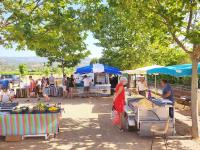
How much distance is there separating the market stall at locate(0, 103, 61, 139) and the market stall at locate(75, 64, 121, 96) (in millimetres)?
12866

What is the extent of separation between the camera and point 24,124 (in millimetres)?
11203

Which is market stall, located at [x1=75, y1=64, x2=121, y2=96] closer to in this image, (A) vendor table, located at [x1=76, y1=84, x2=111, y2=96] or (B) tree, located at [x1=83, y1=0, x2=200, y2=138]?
(A) vendor table, located at [x1=76, y1=84, x2=111, y2=96]

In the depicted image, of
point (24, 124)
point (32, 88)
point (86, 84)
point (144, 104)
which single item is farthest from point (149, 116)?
point (32, 88)

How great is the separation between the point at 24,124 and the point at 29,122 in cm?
17

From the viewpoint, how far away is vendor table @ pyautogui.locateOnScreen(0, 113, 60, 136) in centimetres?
1115

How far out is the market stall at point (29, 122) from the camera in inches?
439

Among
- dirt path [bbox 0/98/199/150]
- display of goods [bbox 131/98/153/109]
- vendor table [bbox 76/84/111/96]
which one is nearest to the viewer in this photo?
dirt path [bbox 0/98/199/150]

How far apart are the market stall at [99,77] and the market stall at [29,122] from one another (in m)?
12.9

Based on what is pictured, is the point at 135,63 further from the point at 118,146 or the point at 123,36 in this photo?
the point at 118,146

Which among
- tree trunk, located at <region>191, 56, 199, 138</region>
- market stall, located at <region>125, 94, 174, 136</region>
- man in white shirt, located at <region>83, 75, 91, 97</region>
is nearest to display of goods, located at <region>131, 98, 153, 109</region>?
market stall, located at <region>125, 94, 174, 136</region>

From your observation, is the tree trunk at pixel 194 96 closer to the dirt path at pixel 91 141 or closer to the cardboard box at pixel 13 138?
the dirt path at pixel 91 141

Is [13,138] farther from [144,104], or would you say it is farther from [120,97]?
[144,104]

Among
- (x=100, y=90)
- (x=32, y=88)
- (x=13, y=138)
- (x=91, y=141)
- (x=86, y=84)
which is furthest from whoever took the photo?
(x=100, y=90)

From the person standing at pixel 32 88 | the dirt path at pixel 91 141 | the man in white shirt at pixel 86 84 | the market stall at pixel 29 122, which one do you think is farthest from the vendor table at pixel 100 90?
the market stall at pixel 29 122
